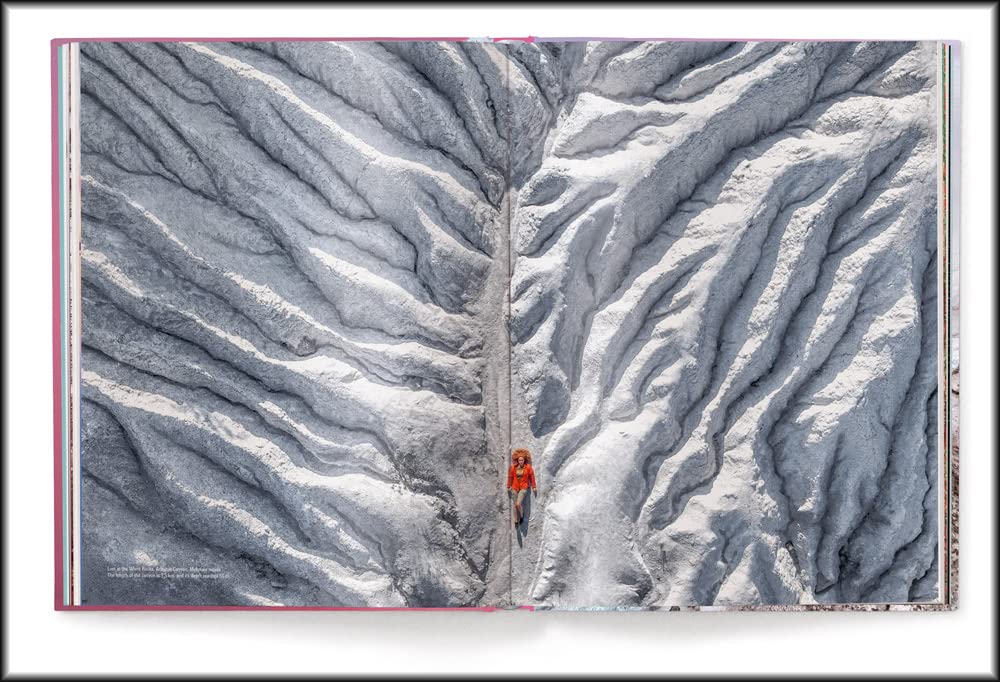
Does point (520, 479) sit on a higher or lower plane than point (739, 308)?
lower

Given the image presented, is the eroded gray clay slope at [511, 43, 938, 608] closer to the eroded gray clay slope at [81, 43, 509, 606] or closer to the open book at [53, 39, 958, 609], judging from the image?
the open book at [53, 39, 958, 609]

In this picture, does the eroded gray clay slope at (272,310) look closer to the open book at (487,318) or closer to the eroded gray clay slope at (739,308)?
the open book at (487,318)

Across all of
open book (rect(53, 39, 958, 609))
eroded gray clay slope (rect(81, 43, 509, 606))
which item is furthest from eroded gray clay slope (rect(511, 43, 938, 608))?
eroded gray clay slope (rect(81, 43, 509, 606))

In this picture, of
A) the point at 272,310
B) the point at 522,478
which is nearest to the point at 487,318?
the point at 522,478

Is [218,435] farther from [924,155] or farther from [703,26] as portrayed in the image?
[924,155]

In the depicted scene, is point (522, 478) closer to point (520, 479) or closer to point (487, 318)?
point (520, 479)

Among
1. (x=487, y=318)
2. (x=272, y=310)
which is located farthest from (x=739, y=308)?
(x=272, y=310)

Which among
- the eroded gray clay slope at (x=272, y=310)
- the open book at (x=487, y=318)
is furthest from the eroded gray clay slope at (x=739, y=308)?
the eroded gray clay slope at (x=272, y=310)

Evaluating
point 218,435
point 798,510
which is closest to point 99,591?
point 218,435
